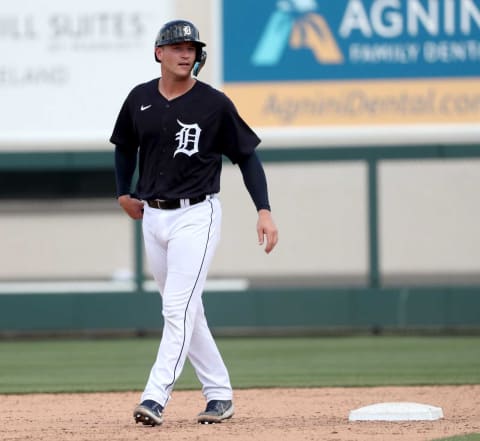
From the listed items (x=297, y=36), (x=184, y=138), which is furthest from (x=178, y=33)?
(x=297, y=36)

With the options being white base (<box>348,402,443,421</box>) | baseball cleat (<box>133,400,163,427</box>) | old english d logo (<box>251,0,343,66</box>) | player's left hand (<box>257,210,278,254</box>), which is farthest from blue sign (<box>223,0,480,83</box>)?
baseball cleat (<box>133,400,163,427</box>)

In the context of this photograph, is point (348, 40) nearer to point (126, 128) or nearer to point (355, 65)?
point (355, 65)

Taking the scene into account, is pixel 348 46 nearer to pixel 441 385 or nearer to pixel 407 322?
pixel 407 322

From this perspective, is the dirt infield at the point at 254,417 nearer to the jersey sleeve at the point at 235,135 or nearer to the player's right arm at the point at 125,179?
the player's right arm at the point at 125,179

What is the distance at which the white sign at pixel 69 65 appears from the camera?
1234 centimetres

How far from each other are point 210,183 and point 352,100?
7.43m

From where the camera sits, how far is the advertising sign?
12367 millimetres

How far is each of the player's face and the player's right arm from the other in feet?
1.51

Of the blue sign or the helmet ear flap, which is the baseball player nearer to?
the helmet ear flap

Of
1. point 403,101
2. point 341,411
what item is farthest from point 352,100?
point 341,411

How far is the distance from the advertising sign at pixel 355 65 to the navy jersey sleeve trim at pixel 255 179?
7.14m

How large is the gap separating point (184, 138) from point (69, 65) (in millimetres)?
7590

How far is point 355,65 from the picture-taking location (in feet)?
40.8

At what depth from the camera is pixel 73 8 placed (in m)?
12.3
